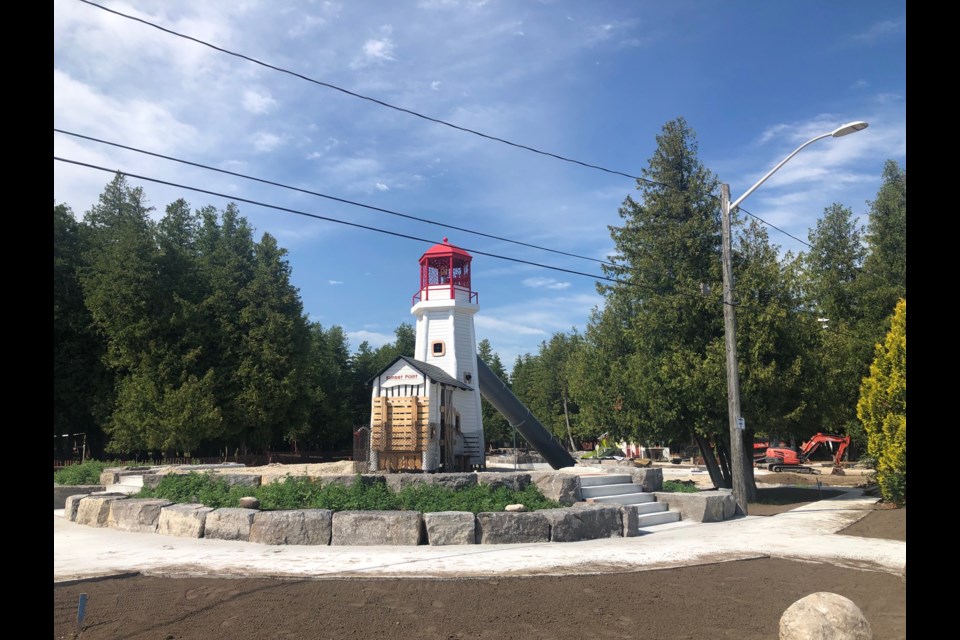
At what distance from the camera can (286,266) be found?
39219 millimetres

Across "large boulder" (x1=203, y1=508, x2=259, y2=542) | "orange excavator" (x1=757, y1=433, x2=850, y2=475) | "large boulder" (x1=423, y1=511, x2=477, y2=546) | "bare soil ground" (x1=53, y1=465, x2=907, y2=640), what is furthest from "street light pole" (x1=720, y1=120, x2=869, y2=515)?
"orange excavator" (x1=757, y1=433, x2=850, y2=475)

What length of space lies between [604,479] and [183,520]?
999cm

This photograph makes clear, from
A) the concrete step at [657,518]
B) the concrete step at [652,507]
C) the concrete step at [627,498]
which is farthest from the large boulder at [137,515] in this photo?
the concrete step at [652,507]

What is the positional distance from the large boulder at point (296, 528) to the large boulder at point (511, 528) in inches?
112

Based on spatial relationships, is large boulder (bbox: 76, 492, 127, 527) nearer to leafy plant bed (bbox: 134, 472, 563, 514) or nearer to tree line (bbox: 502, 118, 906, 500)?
leafy plant bed (bbox: 134, 472, 563, 514)

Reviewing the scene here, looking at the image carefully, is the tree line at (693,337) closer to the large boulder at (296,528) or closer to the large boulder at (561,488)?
the large boulder at (561,488)

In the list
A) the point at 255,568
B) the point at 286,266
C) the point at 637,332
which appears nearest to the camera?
the point at 255,568

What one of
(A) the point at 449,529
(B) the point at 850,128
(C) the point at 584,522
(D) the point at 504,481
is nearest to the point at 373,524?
(A) the point at 449,529

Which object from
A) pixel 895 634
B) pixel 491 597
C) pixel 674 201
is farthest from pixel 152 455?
pixel 895 634

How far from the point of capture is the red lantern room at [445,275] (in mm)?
24594

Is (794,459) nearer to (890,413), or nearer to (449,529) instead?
(890,413)

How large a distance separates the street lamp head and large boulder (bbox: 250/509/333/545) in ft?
43.0

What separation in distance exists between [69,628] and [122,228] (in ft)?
116
